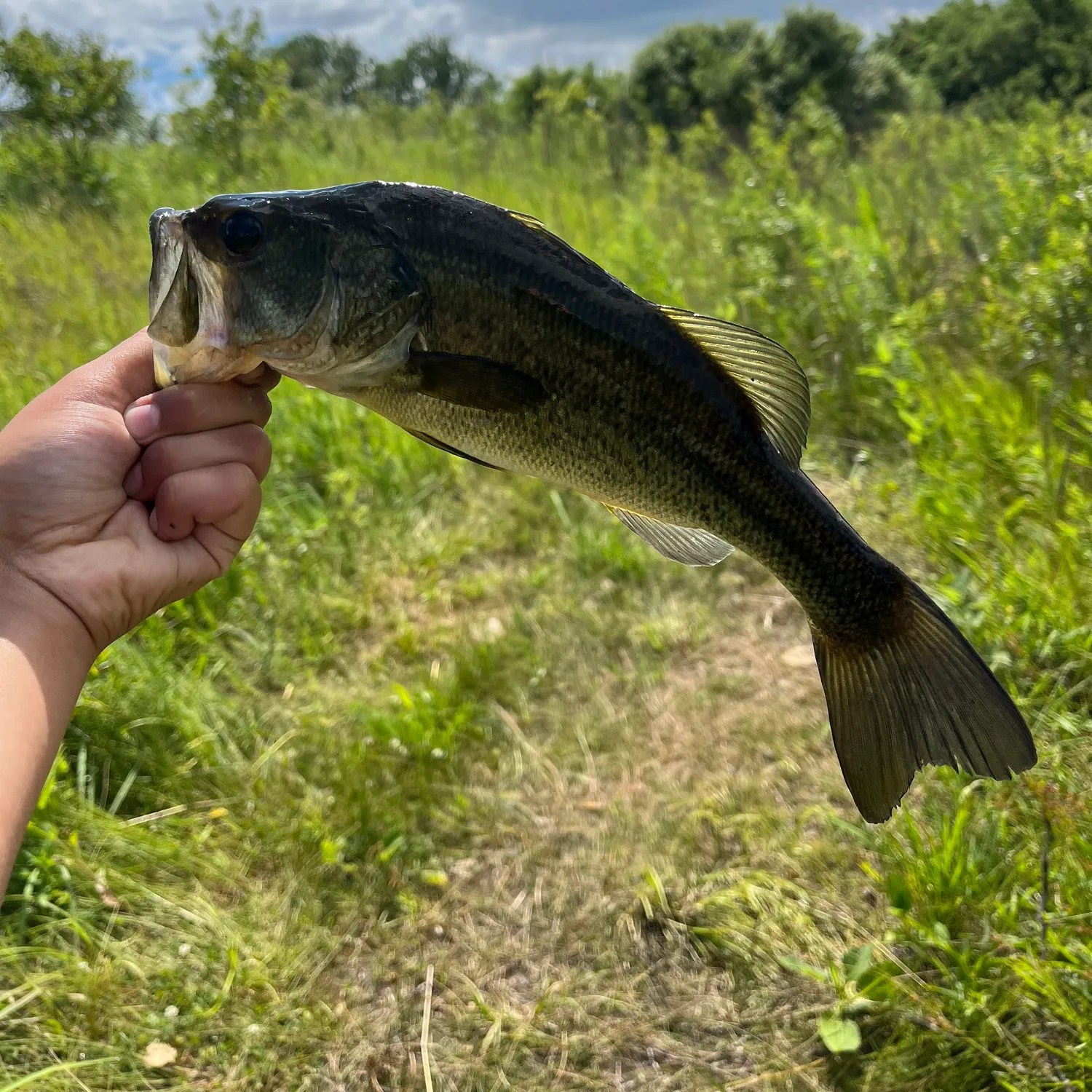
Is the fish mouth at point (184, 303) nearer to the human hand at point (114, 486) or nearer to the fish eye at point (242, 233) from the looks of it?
the fish eye at point (242, 233)

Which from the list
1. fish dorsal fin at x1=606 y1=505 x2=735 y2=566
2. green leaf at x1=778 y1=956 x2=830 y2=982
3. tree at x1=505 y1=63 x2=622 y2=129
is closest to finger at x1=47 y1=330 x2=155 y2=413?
fish dorsal fin at x1=606 y1=505 x2=735 y2=566

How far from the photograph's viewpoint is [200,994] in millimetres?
2328

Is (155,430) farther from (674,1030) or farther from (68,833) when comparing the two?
(674,1030)

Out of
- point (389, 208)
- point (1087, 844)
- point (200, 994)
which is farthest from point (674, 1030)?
point (389, 208)

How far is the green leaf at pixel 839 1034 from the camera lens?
207 centimetres

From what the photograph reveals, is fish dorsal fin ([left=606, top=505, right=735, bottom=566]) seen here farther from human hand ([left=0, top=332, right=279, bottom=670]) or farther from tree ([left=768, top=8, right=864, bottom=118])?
tree ([left=768, top=8, right=864, bottom=118])

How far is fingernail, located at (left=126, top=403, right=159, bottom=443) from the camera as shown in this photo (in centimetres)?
177

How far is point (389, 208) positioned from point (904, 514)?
117 inches

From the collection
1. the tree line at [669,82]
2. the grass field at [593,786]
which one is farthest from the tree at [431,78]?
the grass field at [593,786]

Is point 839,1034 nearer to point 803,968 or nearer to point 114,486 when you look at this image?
point 803,968

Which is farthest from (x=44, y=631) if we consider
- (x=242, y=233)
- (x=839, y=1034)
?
(x=839, y=1034)

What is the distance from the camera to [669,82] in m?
20.4

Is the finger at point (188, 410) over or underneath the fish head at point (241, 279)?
underneath

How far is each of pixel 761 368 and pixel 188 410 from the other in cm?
123
